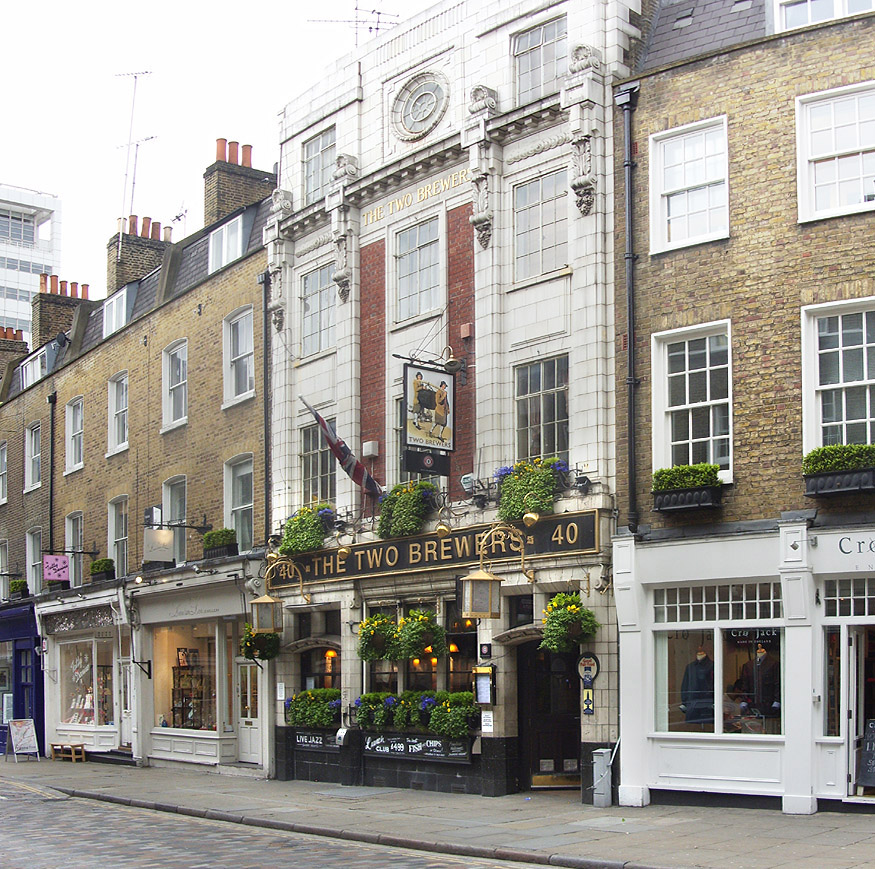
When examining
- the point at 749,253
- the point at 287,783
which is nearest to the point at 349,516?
the point at 287,783

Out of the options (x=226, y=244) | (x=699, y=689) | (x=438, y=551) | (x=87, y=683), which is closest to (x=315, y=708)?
(x=438, y=551)

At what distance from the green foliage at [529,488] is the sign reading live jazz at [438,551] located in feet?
0.86

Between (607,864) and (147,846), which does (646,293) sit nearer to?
(607,864)

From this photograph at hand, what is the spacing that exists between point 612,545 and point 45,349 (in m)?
24.9

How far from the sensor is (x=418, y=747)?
65.8ft

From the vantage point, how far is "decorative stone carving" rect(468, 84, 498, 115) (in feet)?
64.8

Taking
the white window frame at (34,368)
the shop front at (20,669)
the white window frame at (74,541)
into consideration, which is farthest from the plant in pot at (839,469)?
the white window frame at (34,368)

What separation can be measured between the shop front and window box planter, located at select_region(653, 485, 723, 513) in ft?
74.6

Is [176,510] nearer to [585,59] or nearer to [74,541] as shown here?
[74,541]

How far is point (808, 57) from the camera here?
16234 millimetres

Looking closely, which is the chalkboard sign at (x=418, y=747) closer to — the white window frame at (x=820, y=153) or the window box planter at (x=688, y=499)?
the window box planter at (x=688, y=499)

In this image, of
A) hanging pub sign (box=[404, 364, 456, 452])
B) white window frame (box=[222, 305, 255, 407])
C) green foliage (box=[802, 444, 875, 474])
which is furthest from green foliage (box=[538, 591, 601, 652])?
white window frame (box=[222, 305, 255, 407])

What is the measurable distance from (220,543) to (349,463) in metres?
5.80

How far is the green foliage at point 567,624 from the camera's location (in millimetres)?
17078
